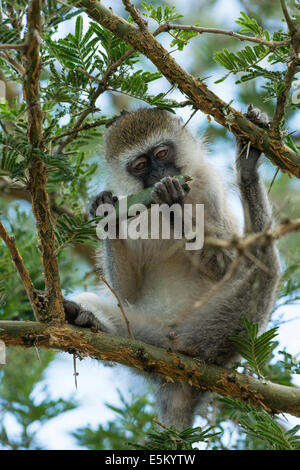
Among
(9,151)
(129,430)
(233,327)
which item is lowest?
(129,430)

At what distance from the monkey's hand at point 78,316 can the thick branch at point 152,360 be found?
32cm

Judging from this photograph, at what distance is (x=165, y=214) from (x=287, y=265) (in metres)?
1.19

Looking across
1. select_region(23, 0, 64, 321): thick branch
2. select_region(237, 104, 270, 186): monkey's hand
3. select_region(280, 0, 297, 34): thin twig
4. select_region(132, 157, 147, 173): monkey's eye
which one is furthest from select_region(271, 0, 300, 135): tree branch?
select_region(132, 157, 147, 173): monkey's eye

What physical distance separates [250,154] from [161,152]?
1.07 m

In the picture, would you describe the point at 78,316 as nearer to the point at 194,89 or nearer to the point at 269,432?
the point at 269,432

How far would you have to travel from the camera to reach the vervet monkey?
338 cm

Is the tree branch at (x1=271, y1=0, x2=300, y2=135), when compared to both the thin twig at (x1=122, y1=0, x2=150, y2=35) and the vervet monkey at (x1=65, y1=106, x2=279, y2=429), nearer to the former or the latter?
the vervet monkey at (x1=65, y1=106, x2=279, y2=429)

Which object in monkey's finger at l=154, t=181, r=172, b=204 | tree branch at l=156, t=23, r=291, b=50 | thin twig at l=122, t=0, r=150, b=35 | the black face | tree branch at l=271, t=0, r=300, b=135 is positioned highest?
the black face

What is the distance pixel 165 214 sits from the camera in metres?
3.48

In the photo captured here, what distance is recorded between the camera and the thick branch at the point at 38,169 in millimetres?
1958

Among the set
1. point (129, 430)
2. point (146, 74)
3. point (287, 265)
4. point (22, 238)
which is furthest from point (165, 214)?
point (129, 430)

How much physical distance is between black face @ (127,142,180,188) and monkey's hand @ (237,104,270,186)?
2.70ft

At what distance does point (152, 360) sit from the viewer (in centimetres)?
303
